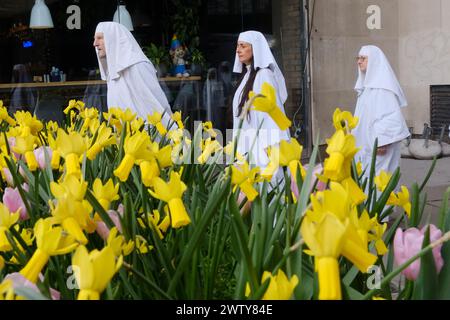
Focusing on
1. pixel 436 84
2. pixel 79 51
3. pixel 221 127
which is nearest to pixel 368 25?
pixel 436 84

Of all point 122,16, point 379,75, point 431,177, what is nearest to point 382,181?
point 379,75

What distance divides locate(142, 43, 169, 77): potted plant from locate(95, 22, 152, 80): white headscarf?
13.5 feet

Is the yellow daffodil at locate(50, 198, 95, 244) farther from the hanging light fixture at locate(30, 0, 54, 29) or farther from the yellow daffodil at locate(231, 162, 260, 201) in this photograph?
the hanging light fixture at locate(30, 0, 54, 29)

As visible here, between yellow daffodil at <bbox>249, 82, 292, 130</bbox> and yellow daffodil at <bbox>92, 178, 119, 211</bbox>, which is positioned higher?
yellow daffodil at <bbox>249, 82, 292, 130</bbox>

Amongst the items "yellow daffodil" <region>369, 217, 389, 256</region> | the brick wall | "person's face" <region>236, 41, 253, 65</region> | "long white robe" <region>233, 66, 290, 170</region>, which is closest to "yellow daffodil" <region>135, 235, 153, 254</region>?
"yellow daffodil" <region>369, 217, 389, 256</region>

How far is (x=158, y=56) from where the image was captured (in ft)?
33.4

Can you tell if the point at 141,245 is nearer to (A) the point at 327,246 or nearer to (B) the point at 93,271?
(B) the point at 93,271

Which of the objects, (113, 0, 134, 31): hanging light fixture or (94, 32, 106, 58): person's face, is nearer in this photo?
(94, 32, 106, 58): person's face

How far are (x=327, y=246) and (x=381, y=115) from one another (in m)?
6.00

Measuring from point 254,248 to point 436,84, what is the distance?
1140 centimetres

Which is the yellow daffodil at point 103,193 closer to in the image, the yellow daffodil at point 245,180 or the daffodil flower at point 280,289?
the yellow daffodil at point 245,180

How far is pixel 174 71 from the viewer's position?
10320 millimetres

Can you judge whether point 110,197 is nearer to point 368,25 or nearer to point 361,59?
point 361,59

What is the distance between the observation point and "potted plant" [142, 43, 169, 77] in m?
10.1
